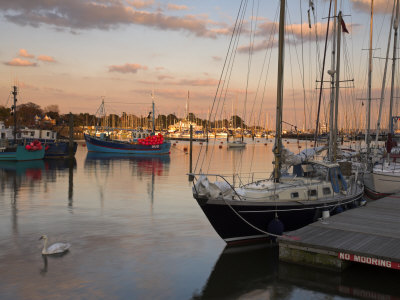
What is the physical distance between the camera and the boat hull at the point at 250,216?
1535 centimetres

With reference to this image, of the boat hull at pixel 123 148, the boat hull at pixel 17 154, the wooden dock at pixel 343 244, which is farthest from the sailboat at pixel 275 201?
the boat hull at pixel 123 148

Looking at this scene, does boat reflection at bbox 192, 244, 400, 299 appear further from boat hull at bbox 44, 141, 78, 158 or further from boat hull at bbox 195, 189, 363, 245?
boat hull at bbox 44, 141, 78, 158

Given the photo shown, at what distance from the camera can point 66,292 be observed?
38.5 ft

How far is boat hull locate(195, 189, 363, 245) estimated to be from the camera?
15352 millimetres

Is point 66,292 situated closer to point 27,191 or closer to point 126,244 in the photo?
point 126,244

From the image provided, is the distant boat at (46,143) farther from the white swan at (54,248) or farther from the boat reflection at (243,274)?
the boat reflection at (243,274)

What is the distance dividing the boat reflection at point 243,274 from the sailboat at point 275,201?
2.31 ft

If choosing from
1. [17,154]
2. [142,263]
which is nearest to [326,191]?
[142,263]


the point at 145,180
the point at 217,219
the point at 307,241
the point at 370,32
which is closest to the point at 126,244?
the point at 217,219

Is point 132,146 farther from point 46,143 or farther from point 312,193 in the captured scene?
point 312,193

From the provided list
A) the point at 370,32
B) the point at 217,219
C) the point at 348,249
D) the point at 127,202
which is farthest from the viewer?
the point at 370,32

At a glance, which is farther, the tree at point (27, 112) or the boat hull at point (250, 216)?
the tree at point (27, 112)

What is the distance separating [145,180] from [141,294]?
87.4 feet

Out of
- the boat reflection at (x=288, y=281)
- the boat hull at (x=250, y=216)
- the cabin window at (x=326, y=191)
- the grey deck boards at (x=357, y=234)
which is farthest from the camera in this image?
the cabin window at (x=326, y=191)
